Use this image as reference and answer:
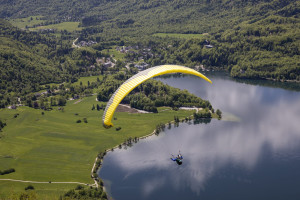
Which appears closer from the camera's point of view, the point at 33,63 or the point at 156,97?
the point at 156,97

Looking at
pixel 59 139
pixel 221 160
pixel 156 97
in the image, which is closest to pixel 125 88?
pixel 221 160

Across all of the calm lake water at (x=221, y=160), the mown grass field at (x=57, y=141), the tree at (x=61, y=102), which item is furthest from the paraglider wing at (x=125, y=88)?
the tree at (x=61, y=102)

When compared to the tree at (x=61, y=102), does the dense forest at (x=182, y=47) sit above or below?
above

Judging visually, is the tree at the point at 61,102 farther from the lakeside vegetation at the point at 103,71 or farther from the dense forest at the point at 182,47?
the dense forest at the point at 182,47

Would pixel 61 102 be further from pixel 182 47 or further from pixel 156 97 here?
pixel 182 47

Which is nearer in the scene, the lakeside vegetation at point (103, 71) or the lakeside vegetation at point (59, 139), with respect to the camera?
the lakeside vegetation at point (59, 139)

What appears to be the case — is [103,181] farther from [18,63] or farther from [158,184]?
[18,63]
